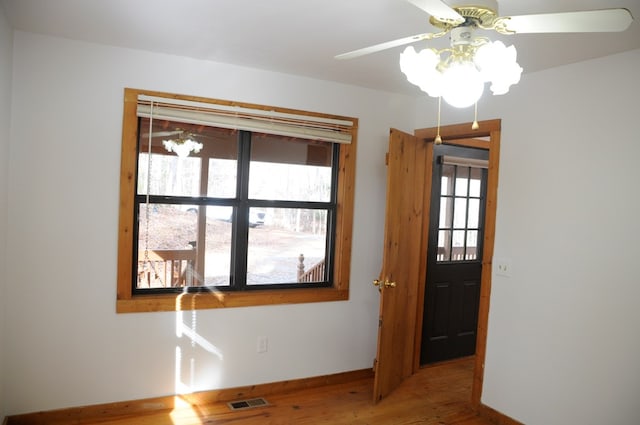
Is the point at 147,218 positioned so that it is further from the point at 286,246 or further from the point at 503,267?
the point at 503,267

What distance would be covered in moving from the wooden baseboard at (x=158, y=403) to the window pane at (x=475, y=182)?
6.90 ft

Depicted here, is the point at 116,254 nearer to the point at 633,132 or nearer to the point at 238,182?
the point at 238,182

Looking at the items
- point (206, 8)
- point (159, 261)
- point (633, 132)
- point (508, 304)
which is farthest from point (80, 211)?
point (633, 132)

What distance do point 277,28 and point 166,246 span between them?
67.3 inches

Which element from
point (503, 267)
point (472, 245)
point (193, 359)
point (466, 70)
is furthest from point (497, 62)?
point (472, 245)

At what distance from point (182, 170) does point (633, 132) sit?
2.84m

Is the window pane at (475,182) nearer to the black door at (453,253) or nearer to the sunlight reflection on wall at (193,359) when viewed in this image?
the black door at (453,253)

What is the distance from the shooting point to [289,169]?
3.66 meters

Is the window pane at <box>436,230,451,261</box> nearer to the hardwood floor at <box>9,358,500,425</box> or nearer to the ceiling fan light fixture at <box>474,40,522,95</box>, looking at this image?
the hardwood floor at <box>9,358,500,425</box>

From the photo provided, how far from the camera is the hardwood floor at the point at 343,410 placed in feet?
10.1

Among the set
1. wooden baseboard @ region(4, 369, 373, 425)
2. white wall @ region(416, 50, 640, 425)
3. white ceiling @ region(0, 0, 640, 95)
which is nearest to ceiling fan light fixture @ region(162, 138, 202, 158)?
white ceiling @ region(0, 0, 640, 95)

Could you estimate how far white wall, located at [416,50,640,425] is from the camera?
2.60 metres

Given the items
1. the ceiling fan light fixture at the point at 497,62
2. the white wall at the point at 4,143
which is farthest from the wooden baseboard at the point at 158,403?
the ceiling fan light fixture at the point at 497,62

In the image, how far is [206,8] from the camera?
225cm
